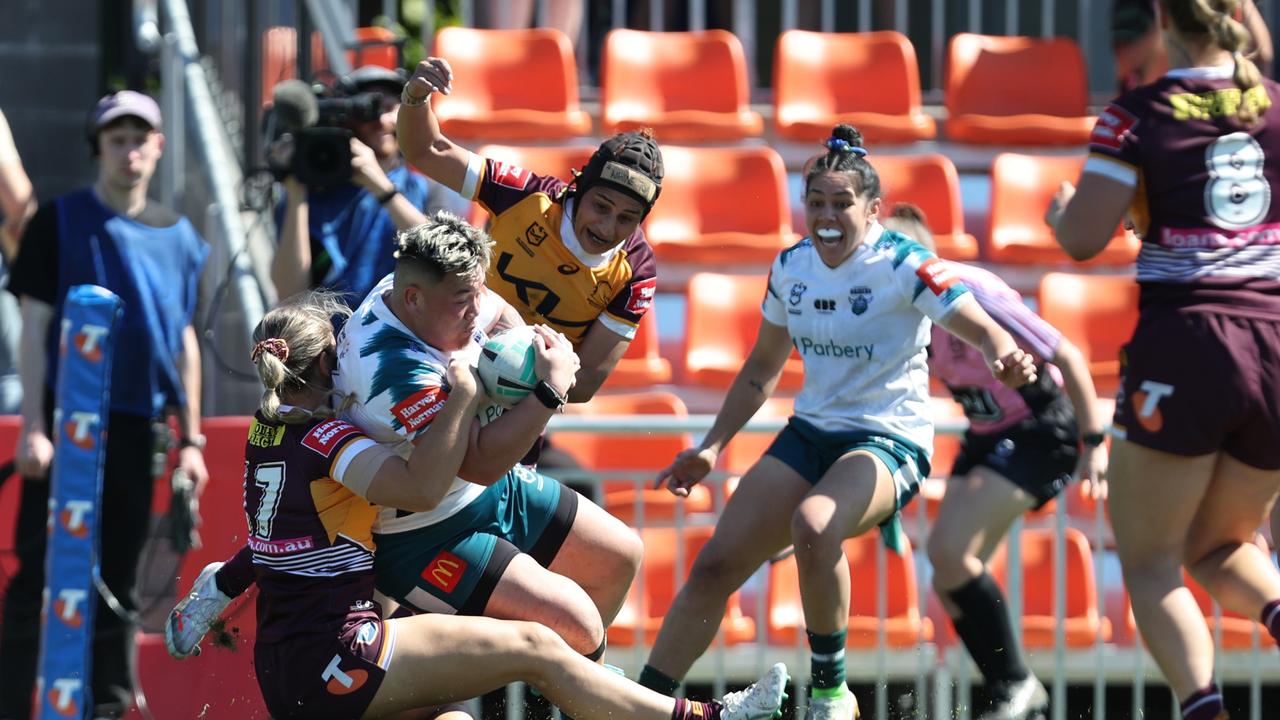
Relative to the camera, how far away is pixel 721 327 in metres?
7.66

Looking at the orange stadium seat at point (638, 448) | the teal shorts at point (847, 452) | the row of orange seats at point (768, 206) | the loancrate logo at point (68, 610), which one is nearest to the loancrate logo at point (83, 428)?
the loancrate logo at point (68, 610)

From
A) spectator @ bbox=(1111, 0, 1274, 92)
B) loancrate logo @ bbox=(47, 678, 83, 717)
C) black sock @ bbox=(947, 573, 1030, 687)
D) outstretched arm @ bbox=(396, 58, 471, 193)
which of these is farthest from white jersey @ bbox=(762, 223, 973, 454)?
spectator @ bbox=(1111, 0, 1274, 92)

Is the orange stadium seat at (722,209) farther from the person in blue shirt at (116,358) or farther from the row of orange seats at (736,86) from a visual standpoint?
the person in blue shirt at (116,358)

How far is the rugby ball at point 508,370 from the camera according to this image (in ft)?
13.3

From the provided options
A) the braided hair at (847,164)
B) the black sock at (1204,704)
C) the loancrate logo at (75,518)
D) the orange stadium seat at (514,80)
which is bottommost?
the black sock at (1204,704)

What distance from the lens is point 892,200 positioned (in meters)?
8.16

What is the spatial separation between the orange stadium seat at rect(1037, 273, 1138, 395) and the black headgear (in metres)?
3.41

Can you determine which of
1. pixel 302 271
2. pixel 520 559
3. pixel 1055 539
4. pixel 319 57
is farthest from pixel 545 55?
pixel 520 559

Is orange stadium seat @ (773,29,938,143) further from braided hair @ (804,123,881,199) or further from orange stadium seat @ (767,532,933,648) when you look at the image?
braided hair @ (804,123,881,199)

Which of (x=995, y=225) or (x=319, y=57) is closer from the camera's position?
(x=995, y=225)

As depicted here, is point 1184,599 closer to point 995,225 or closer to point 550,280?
point 550,280

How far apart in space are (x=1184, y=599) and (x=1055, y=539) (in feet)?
6.02

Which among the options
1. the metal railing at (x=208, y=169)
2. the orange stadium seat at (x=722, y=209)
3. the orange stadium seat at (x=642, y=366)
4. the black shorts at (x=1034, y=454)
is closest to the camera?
the black shorts at (x=1034, y=454)

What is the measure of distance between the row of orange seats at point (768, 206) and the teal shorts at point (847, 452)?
2.94 metres
